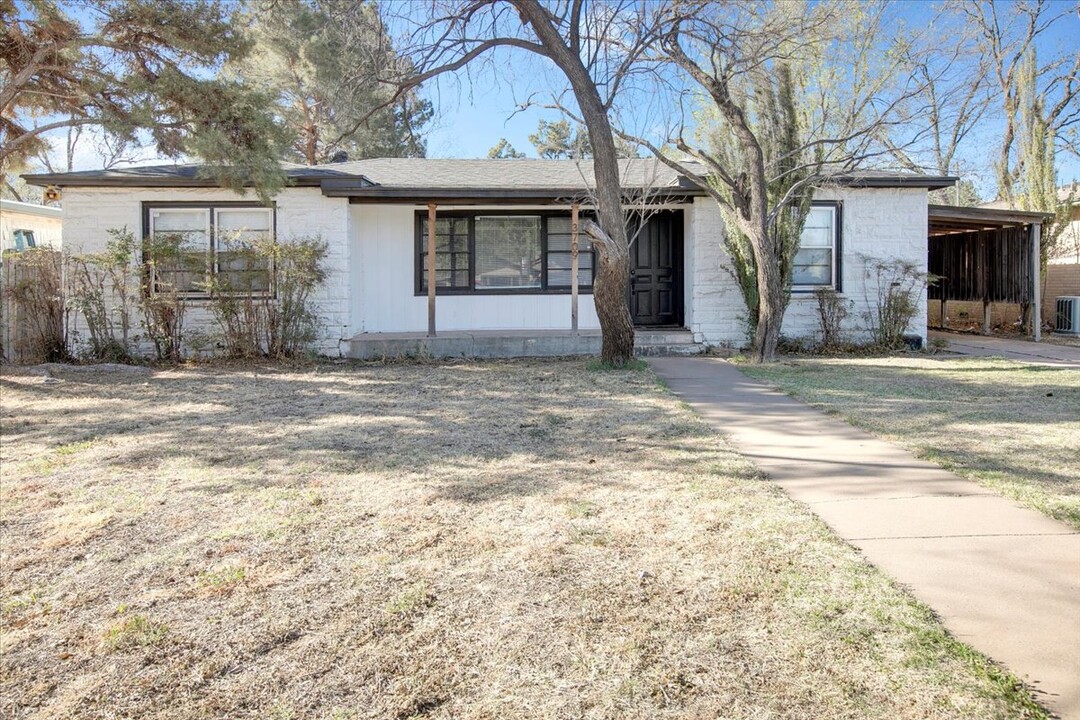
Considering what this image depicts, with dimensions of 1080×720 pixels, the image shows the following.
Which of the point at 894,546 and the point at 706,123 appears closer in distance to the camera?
the point at 894,546

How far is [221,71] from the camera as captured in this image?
416 inches

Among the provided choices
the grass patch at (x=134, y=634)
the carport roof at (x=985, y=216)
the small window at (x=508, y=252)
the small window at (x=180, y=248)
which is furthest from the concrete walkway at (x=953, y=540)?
the carport roof at (x=985, y=216)

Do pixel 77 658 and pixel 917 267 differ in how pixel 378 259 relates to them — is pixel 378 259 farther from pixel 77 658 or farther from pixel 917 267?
pixel 77 658

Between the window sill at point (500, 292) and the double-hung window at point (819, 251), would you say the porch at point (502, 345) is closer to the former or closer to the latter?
the window sill at point (500, 292)

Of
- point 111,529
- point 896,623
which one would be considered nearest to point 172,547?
point 111,529

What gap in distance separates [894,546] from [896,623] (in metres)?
0.84

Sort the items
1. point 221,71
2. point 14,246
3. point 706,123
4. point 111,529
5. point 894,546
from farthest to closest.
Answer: point 14,246 → point 706,123 → point 221,71 → point 111,529 → point 894,546

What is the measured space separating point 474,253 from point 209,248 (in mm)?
4322

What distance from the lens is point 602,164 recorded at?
9641mm

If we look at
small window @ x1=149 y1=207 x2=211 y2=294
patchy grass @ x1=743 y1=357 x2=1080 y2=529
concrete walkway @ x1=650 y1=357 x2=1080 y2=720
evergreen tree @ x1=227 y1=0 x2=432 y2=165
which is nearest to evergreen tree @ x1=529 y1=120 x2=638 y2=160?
evergreen tree @ x1=227 y1=0 x2=432 y2=165

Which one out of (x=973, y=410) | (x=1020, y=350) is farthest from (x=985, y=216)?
(x=973, y=410)

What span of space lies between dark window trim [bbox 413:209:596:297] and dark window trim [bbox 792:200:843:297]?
3.55 m

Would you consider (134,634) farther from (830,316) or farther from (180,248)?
(830,316)

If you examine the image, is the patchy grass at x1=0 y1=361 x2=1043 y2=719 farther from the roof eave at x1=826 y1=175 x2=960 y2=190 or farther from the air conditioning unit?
the air conditioning unit
